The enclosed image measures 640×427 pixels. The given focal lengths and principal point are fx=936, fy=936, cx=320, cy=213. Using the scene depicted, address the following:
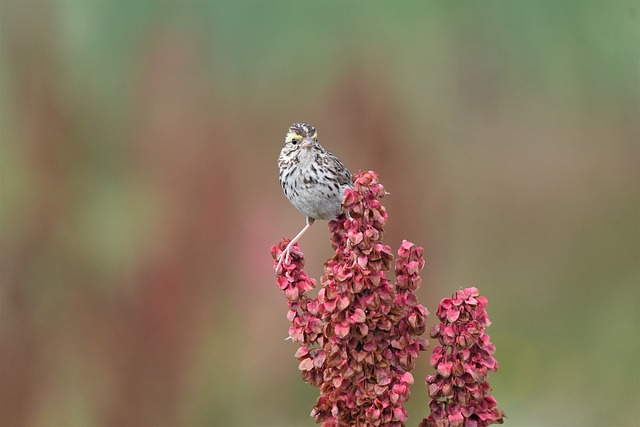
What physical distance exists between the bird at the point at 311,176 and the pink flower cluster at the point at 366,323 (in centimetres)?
34

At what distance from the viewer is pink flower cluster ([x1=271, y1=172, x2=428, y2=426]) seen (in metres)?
1.70

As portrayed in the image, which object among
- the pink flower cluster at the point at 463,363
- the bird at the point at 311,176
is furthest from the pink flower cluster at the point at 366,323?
the bird at the point at 311,176

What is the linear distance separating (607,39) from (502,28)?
445 mm

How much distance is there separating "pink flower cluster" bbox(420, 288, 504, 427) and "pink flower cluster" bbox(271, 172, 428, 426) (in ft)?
0.16

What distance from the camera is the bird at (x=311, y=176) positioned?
2115 millimetres

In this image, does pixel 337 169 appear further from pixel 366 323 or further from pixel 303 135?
pixel 366 323

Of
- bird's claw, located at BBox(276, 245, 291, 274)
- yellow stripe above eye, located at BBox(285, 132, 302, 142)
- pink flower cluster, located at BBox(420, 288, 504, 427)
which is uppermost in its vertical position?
yellow stripe above eye, located at BBox(285, 132, 302, 142)

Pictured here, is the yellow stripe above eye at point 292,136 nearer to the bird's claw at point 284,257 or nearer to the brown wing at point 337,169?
the brown wing at point 337,169

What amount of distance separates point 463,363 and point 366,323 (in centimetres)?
19

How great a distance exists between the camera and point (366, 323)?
5.63ft

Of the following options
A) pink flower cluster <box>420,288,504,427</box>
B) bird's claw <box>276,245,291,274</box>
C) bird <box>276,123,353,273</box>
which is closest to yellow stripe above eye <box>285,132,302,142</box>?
bird <box>276,123,353,273</box>

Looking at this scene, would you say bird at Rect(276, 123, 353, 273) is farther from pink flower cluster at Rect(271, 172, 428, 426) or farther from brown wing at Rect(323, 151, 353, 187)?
pink flower cluster at Rect(271, 172, 428, 426)

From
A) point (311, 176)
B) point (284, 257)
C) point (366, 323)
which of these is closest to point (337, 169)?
point (311, 176)

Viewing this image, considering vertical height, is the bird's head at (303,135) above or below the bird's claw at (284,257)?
above
